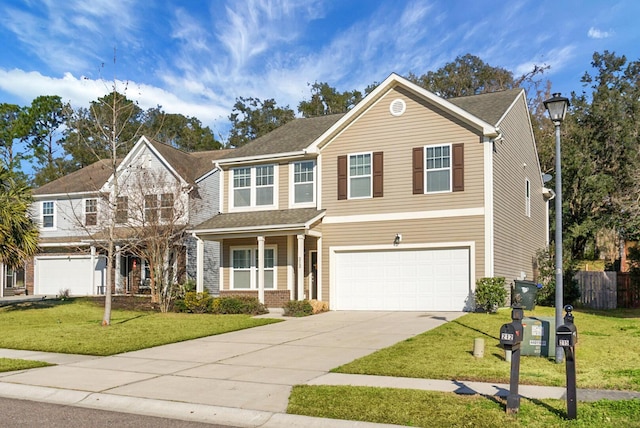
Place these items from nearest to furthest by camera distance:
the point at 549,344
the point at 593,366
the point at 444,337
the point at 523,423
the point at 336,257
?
the point at 523,423
the point at 593,366
the point at 549,344
the point at 444,337
the point at 336,257

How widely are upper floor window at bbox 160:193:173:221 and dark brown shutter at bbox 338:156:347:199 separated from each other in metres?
6.87

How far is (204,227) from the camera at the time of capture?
73.5ft

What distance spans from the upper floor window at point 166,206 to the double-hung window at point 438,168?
10105 millimetres

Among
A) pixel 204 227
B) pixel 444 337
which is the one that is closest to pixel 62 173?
pixel 204 227

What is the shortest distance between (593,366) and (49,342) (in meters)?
11.0

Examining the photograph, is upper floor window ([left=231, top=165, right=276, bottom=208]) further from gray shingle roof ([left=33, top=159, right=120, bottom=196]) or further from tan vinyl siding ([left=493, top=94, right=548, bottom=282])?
gray shingle roof ([left=33, top=159, right=120, bottom=196])

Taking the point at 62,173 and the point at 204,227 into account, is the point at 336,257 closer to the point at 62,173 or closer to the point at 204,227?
the point at 204,227

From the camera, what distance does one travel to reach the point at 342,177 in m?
21.3

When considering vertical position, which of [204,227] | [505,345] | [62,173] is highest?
[62,173]

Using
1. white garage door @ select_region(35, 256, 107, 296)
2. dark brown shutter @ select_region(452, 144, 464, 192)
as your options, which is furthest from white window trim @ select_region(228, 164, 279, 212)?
white garage door @ select_region(35, 256, 107, 296)

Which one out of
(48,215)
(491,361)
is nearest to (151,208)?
(48,215)

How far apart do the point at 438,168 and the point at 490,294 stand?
4.49 meters

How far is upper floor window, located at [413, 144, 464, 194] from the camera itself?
1941 cm

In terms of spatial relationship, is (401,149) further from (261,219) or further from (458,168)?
(261,219)
